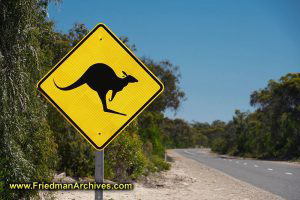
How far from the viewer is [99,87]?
3.12 metres

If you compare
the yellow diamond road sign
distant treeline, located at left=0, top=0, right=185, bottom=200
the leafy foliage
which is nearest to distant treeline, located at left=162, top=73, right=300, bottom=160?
the leafy foliage

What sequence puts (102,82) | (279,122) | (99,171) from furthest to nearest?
(279,122), (102,82), (99,171)

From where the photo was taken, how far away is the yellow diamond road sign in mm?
3062

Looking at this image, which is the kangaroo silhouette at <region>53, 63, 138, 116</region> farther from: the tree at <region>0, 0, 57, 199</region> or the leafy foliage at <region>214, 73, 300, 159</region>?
the leafy foliage at <region>214, 73, 300, 159</region>

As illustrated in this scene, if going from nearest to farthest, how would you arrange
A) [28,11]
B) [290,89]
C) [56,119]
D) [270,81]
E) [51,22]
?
[28,11] < [51,22] < [56,119] < [290,89] < [270,81]

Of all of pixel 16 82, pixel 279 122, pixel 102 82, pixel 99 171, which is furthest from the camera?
pixel 279 122

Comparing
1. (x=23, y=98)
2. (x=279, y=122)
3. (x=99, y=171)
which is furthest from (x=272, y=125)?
(x=99, y=171)

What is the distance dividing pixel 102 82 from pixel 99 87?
2.2 inches

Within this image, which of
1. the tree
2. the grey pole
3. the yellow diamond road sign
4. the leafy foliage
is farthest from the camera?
the leafy foliage

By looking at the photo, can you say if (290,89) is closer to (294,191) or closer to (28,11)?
(294,191)

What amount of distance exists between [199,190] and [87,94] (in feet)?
33.6

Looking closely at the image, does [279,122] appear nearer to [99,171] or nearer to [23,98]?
[23,98]

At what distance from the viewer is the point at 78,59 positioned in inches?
124

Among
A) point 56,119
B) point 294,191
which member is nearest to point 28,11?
point 56,119
